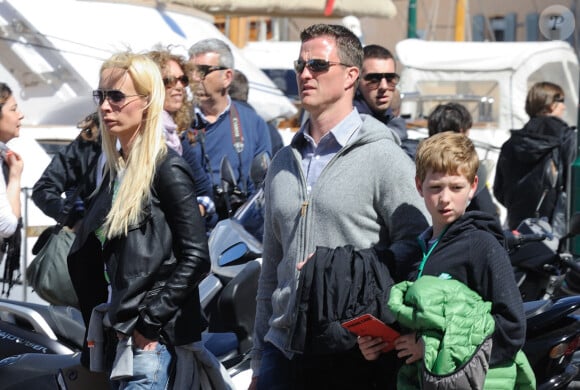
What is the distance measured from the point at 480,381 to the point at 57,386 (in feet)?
6.34

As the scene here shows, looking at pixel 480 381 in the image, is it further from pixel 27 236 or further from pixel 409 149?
pixel 27 236

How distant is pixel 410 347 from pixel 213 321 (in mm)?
1878

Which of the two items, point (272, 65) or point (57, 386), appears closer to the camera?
point (57, 386)

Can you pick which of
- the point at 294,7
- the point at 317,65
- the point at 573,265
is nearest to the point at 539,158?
the point at 573,265

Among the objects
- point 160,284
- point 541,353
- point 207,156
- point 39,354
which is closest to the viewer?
point 160,284

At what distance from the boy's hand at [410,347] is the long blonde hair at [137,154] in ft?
3.36

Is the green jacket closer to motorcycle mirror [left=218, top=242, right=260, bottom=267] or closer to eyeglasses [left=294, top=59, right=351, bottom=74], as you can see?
eyeglasses [left=294, top=59, right=351, bottom=74]

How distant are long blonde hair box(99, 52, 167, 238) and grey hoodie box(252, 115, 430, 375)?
461mm

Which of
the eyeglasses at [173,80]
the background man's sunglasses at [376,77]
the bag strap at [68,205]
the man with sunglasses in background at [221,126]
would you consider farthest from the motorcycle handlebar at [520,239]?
the bag strap at [68,205]

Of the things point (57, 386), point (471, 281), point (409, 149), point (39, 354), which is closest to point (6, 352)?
point (39, 354)

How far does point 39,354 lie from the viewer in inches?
191

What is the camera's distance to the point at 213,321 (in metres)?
5.15

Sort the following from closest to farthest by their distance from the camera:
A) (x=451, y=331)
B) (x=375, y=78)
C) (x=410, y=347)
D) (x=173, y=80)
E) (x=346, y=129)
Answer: (x=451, y=331), (x=410, y=347), (x=346, y=129), (x=173, y=80), (x=375, y=78)

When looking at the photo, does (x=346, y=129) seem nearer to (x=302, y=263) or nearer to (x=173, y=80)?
(x=302, y=263)
